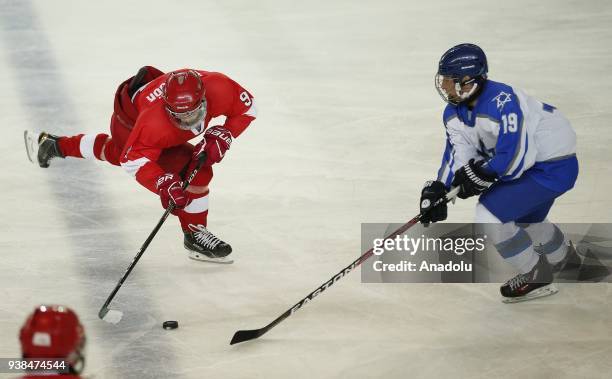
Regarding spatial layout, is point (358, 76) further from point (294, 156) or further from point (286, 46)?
point (294, 156)

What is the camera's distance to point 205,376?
3447 mm

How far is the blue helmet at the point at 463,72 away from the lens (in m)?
3.61

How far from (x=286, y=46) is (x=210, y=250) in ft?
9.82

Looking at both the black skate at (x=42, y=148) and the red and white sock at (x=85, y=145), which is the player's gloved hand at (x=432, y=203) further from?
the black skate at (x=42, y=148)

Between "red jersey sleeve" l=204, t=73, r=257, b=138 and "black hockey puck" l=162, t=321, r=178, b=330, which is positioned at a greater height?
"red jersey sleeve" l=204, t=73, r=257, b=138

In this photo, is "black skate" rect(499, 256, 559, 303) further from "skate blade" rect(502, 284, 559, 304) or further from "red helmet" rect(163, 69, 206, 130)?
"red helmet" rect(163, 69, 206, 130)

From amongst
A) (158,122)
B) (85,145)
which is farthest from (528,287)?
(85,145)

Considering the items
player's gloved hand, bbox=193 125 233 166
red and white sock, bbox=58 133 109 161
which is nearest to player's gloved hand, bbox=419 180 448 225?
player's gloved hand, bbox=193 125 233 166

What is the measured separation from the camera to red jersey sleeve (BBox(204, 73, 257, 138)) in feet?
13.7

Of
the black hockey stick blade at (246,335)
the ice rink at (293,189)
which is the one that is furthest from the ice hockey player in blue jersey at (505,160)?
the black hockey stick blade at (246,335)

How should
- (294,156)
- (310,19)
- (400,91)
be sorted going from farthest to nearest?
(310,19), (400,91), (294,156)

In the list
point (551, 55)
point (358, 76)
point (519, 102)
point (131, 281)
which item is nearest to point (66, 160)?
point (131, 281)

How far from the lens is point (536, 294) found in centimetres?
396

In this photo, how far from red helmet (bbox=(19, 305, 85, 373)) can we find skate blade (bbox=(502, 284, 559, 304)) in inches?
91.6
